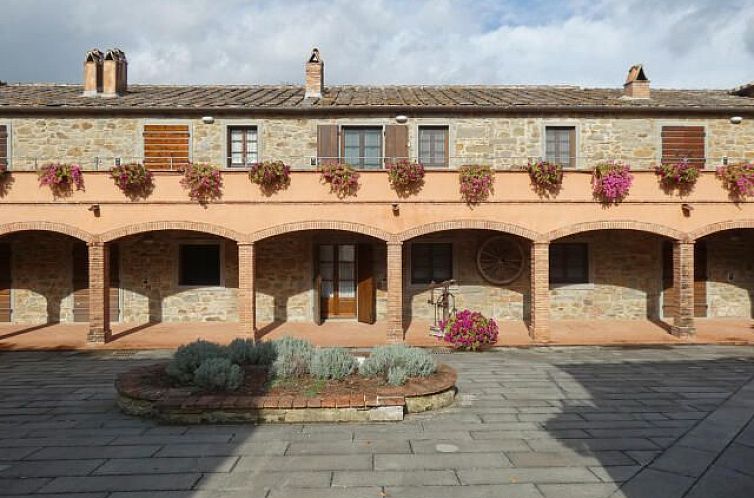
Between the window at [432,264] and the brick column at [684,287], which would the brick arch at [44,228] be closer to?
the window at [432,264]

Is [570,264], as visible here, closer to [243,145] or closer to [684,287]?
[684,287]

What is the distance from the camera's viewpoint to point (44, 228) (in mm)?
11797

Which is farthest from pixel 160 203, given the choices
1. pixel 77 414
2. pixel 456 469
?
pixel 456 469

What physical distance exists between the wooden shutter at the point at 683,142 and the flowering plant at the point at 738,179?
200cm

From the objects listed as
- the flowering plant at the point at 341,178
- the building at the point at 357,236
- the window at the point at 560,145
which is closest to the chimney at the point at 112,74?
the building at the point at 357,236

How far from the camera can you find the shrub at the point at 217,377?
664 cm

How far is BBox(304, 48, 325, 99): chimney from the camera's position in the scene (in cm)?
1522

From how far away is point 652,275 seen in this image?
14586mm

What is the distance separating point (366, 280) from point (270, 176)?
4270mm

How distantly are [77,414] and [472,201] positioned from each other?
929cm

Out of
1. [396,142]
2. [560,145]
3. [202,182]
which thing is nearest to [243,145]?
[202,182]

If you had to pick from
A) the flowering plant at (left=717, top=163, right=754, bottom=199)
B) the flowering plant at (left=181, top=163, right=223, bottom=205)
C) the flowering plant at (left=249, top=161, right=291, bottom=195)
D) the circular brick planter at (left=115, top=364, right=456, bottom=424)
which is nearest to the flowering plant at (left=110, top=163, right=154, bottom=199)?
the flowering plant at (left=181, top=163, right=223, bottom=205)

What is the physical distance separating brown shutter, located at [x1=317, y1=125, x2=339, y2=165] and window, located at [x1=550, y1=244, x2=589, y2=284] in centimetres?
736

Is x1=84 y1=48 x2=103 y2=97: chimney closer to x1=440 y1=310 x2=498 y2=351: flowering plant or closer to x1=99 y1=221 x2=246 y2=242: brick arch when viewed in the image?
x1=99 y1=221 x2=246 y2=242: brick arch
